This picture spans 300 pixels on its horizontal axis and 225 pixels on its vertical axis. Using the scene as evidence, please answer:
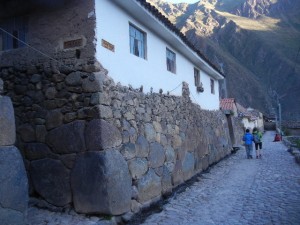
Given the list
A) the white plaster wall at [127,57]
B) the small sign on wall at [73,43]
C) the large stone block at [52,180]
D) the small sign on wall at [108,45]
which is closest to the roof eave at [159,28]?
the white plaster wall at [127,57]

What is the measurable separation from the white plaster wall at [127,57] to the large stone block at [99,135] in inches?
44.6

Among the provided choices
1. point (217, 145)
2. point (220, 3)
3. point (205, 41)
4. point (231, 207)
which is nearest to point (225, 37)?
point (205, 41)

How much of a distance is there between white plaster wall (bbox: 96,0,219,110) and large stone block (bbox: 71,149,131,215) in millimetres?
1746

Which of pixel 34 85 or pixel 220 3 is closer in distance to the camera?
pixel 34 85

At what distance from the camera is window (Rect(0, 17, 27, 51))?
290 inches

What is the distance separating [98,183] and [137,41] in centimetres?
379

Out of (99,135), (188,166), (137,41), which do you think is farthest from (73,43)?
(188,166)

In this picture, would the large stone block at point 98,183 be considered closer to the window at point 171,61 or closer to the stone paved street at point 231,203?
the stone paved street at point 231,203

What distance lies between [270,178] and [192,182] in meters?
2.55

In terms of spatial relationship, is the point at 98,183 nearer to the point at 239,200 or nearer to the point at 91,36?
the point at 91,36

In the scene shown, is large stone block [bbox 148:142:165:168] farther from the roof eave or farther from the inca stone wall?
the roof eave

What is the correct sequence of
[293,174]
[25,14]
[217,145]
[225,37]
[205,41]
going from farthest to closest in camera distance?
[225,37], [205,41], [217,145], [293,174], [25,14]

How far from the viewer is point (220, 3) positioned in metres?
147

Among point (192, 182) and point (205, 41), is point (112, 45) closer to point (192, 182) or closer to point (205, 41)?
point (192, 182)
